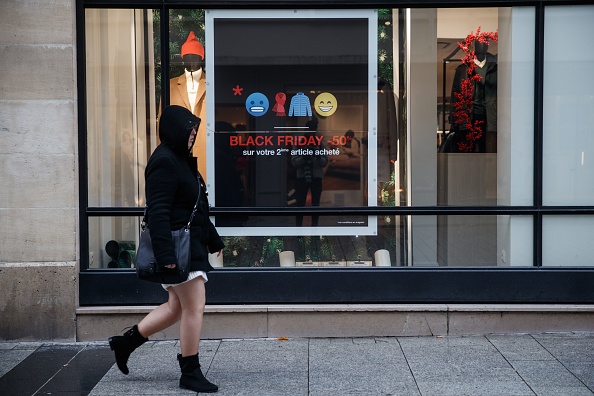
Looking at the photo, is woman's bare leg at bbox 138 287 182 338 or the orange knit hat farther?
the orange knit hat

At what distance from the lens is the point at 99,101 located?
802 cm

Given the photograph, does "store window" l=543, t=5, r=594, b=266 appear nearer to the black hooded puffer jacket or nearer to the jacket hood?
the black hooded puffer jacket

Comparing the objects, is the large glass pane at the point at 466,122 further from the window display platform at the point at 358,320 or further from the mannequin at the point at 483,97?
the window display platform at the point at 358,320

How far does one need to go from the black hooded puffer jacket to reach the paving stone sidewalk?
1.11m

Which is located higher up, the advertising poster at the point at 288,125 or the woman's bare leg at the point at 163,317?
the advertising poster at the point at 288,125

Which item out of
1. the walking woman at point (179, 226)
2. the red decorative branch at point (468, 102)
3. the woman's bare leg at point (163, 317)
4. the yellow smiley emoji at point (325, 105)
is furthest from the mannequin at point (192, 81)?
the red decorative branch at point (468, 102)

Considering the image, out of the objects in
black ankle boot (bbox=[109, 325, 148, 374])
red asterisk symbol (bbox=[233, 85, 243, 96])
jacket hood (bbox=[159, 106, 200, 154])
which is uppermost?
red asterisk symbol (bbox=[233, 85, 243, 96])

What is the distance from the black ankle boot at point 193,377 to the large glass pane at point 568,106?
12.4 ft

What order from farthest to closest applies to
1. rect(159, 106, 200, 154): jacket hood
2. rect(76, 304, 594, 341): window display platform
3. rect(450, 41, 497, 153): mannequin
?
1. rect(450, 41, 497, 153): mannequin
2. rect(76, 304, 594, 341): window display platform
3. rect(159, 106, 200, 154): jacket hood

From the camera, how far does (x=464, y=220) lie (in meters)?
8.10

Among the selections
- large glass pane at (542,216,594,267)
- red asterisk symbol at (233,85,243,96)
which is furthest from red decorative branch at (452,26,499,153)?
red asterisk symbol at (233,85,243,96)

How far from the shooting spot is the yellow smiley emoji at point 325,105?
8.05 m

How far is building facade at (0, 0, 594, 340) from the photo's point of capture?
7883 mm

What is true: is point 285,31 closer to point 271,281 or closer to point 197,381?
point 271,281
